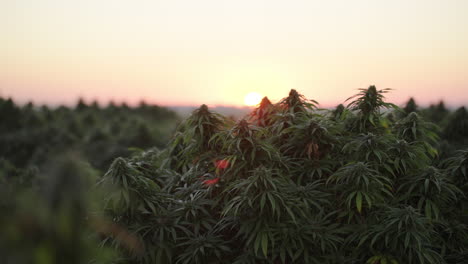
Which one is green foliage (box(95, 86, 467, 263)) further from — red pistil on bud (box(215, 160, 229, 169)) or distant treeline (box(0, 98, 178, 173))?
distant treeline (box(0, 98, 178, 173))

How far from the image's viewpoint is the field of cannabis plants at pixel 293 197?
14.6ft

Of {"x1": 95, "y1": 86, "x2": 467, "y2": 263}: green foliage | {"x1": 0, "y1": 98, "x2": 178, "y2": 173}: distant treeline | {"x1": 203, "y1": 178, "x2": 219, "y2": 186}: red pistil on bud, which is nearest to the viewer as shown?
{"x1": 95, "y1": 86, "x2": 467, "y2": 263}: green foliage

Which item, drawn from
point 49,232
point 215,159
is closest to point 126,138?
point 215,159

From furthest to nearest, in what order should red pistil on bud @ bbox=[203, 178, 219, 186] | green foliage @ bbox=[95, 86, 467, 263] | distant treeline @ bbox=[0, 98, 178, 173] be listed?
distant treeline @ bbox=[0, 98, 178, 173], red pistil on bud @ bbox=[203, 178, 219, 186], green foliage @ bbox=[95, 86, 467, 263]

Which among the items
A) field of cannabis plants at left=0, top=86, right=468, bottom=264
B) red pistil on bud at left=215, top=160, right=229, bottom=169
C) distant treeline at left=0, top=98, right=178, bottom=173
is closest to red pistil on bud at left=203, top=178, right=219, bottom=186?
field of cannabis plants at left=0, top=86, right=468, bottom=264

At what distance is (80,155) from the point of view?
4.09ft

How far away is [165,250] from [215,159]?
132cm

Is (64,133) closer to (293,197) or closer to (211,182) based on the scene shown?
(211,182)

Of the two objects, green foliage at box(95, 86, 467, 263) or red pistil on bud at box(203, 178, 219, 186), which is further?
red pistil on bud at box(203, 178, 219, 186)

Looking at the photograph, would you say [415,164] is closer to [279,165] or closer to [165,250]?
[279,165]

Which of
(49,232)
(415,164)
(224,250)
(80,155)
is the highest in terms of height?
(80,155)

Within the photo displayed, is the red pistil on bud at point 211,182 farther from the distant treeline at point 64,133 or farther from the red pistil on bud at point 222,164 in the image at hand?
the distant treeline at point 64,133

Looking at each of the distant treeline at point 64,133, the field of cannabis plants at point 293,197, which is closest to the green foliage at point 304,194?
the field of cannabis plants at point 293,197

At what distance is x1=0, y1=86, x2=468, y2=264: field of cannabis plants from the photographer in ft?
14.6
